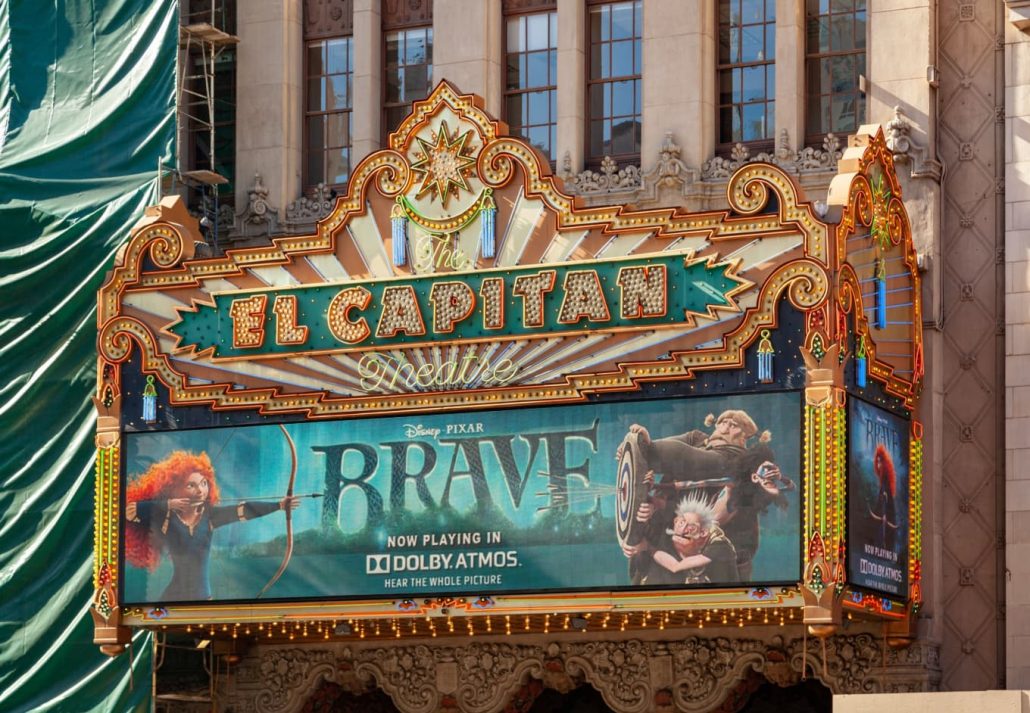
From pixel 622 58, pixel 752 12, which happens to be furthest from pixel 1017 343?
pixel 622 58

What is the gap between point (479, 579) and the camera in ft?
95.9

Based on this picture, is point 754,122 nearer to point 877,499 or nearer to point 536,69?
point 536,69

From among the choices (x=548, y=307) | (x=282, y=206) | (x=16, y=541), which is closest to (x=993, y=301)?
(x=548, y=307)

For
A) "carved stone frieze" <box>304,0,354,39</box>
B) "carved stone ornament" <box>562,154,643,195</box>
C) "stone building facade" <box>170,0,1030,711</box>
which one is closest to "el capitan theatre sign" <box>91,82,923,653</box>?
"stone building facade" <box>170,0,1030,711</box>

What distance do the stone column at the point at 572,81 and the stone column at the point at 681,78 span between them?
0.96m

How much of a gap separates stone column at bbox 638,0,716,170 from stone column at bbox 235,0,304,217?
5.34 metres

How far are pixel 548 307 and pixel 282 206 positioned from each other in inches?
249

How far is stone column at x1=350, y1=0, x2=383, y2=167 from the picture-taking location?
33.7 m

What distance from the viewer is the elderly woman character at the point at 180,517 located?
30531 millimetres

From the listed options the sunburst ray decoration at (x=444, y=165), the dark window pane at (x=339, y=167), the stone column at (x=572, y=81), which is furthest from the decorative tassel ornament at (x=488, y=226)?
the dark window pane at (x=339, y=167)

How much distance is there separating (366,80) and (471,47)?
5.41 feet

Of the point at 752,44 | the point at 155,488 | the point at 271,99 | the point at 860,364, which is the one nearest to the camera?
the point at 860,364

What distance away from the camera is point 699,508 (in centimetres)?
2802

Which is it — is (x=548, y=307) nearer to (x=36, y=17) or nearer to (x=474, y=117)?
(x=474, y=117)
